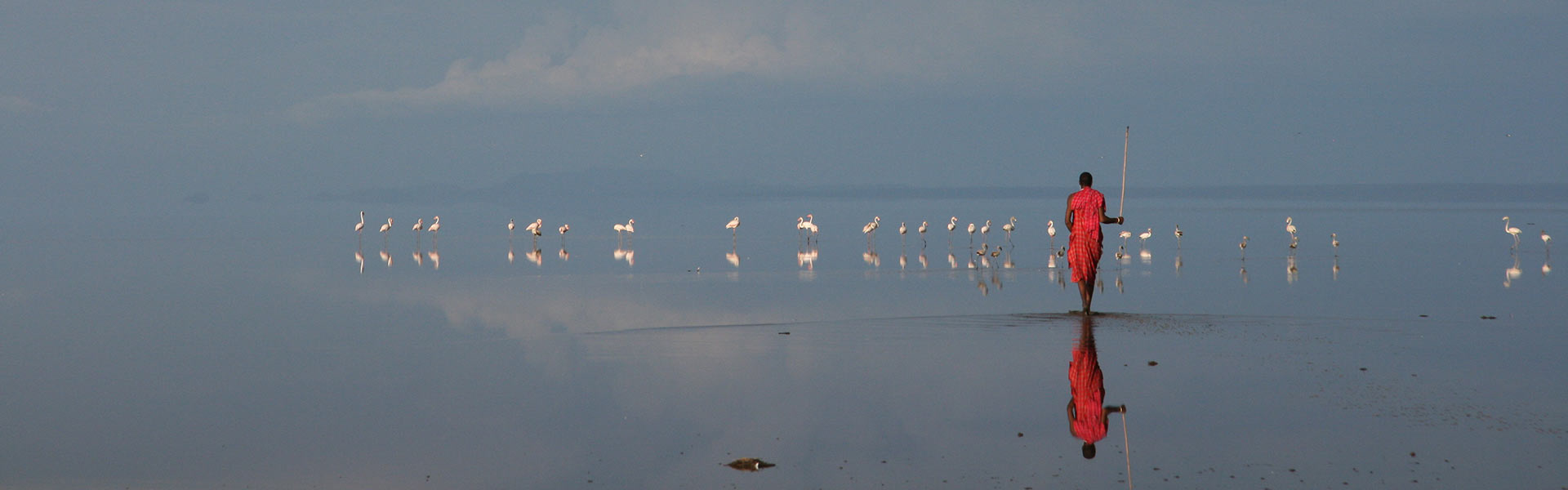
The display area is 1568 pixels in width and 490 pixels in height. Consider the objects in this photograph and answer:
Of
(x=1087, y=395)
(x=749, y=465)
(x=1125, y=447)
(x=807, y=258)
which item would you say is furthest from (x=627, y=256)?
(x=1125, y=447)

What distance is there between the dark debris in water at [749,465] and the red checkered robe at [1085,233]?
7277mm

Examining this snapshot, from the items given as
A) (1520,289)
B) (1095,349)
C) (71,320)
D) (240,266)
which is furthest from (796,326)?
(240,266)

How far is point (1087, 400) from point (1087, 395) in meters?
0.18

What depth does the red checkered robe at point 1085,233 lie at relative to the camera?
45.3 ft

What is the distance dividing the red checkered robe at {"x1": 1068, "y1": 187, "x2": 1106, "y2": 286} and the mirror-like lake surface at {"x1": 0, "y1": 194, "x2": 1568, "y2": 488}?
527 mm

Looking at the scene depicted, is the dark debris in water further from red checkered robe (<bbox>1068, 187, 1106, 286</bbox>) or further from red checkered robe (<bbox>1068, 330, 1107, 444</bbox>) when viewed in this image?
red checkered robe (<bbox>1068, 187, 1106, 286</bbox>)

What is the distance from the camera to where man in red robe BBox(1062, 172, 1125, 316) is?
1380cm

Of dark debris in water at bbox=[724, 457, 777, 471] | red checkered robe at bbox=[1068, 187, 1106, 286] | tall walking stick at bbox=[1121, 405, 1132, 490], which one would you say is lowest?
dark debris in water at bbox=[724, 457, 777, 471]

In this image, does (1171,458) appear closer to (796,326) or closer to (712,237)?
(796,326)

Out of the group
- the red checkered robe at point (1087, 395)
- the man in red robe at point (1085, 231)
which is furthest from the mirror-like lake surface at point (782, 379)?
the man in red robe at point (1085, 231)

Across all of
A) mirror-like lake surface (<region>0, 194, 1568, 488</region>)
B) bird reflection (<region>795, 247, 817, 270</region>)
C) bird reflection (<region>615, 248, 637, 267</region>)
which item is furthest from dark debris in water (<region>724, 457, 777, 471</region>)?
bird reflection (<region>615, 248, 637, 267</region>)

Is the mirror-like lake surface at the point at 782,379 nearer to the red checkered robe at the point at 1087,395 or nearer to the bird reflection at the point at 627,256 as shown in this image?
the red checkered robe at the point at 1087,395

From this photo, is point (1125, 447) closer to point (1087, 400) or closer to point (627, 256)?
point (1087, 400)

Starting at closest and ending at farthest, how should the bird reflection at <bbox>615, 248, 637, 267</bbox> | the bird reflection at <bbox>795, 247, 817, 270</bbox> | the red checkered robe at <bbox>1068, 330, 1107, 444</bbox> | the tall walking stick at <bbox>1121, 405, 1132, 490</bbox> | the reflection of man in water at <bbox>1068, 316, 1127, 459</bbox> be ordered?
the tall walking stick at <bbox>1121, 405, 1132, 490</bbox>, the reflection of man in water at <bbox>1068, 316, 1127, 459</bbox>, the red checkered robe at <bbox>1068, 330, 1107, 444</bbox>, the bird reflection at <bbox>795, 247, 817, 270</bbox>, the bird reflection at <bbox>615, 248, 637, 267</bbox>
